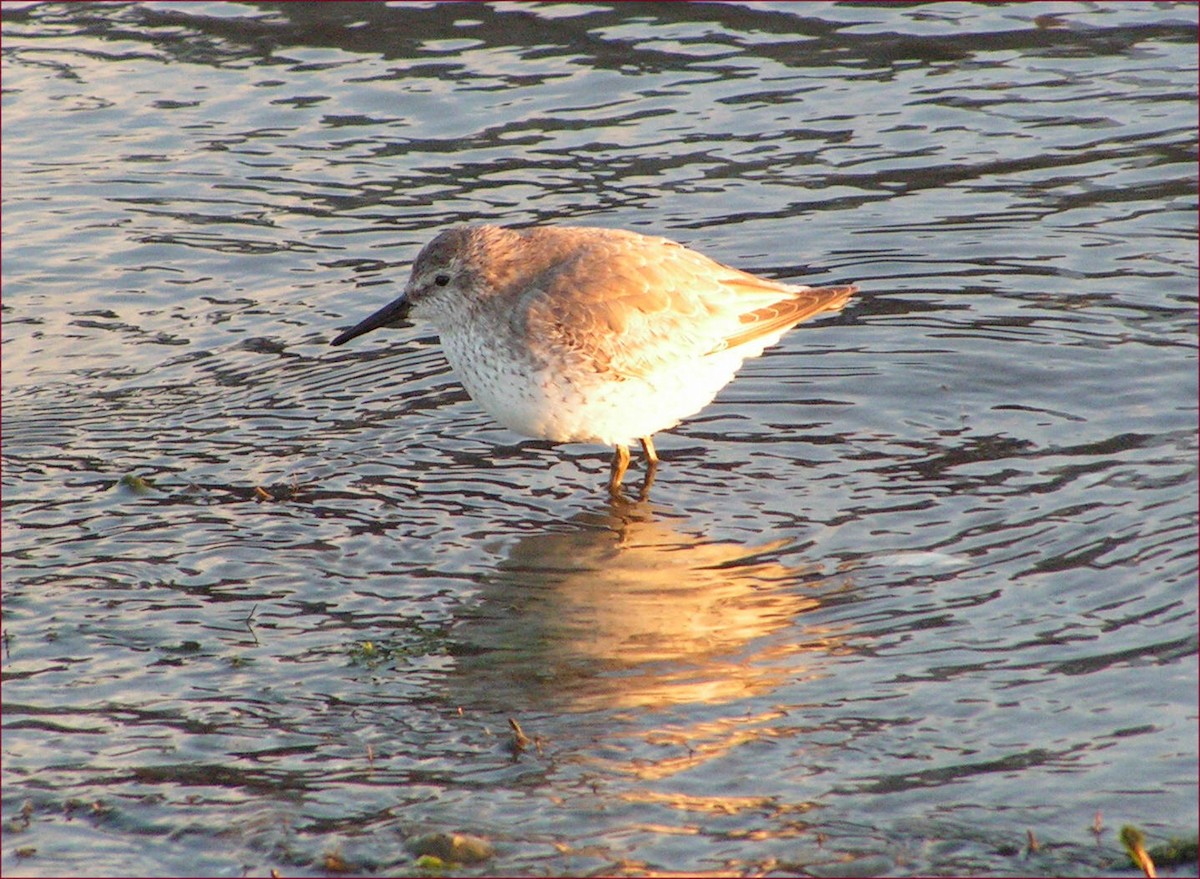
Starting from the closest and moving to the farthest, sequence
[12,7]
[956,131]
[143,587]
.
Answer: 1. [143,587]
2. [956,131]
3. [12,7]

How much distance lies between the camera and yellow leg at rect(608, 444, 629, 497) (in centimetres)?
870

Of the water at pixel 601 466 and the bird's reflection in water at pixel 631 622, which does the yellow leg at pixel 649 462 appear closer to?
the water at pixel 601 466

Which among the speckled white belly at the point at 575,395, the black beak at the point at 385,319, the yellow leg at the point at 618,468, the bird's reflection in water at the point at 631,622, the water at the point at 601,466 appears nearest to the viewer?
the water at the point at 601,466

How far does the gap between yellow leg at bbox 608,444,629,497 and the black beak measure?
137 centimetres

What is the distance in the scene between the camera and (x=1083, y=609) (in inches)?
268

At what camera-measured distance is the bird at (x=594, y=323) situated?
26.9ft

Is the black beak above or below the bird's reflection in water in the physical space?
above

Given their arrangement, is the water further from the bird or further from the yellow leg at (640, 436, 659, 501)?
the bird

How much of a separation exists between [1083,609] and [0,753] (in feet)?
13.9

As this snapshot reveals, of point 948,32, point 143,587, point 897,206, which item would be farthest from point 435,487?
point 948,32

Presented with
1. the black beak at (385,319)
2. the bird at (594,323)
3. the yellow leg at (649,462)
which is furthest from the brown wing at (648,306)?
the black beak at (385,319)

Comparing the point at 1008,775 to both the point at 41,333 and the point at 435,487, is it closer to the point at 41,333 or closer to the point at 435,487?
the point at 435,487

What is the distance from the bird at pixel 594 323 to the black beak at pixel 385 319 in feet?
0.06

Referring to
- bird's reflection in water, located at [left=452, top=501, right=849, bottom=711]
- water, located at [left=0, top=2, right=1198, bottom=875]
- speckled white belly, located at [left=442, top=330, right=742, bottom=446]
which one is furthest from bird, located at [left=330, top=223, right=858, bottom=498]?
bird's reflection in water, located at [left=452, top=501, right=849, bottom=711]
